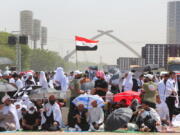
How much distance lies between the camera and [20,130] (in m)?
13.4

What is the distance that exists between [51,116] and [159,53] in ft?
82.4

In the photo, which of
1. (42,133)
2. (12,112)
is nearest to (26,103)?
(12,112)

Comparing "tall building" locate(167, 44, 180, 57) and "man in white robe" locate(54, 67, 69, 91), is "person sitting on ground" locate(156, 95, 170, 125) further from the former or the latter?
"tall building" locate(167, 44, 180, 57)

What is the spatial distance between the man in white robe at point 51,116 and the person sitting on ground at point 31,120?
A: 0.53 feet

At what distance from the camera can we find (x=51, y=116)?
13.5 meters

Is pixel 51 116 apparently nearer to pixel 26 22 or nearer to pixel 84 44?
pixel 84 44

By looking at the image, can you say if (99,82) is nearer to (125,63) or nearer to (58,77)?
(58,77)

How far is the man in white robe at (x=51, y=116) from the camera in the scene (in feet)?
43.9

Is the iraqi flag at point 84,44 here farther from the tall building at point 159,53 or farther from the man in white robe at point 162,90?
the man in white robe at point 162,90

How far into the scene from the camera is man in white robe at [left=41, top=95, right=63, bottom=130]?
13.4 m

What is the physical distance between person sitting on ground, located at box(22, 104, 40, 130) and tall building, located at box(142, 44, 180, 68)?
2085 centimetres

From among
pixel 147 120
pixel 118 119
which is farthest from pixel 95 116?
pixel 147 120

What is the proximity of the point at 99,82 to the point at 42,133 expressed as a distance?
4601 millimetres

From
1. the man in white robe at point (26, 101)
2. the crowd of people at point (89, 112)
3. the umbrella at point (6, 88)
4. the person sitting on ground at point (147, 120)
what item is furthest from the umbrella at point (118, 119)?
the umbrella at point (6, 88)
